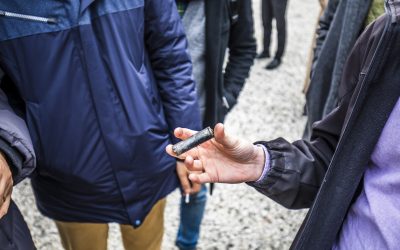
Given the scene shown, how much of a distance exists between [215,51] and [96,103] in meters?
0.89

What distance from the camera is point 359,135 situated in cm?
130

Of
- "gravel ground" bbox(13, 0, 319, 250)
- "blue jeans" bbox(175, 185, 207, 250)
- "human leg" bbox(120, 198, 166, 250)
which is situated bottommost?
"gravel ground" bbox(13, 0, 319, 250)

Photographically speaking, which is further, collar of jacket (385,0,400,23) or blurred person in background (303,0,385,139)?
blurred person in background (303,0,385,139)

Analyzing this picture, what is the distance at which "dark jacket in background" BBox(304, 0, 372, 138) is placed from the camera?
2.34 m

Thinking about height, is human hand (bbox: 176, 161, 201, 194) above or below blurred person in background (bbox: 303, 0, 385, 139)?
below

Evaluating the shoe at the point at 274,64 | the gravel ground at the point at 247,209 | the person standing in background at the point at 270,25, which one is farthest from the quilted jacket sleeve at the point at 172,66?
the shoe at the point at 274,64

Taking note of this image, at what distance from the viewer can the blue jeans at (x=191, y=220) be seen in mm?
3023

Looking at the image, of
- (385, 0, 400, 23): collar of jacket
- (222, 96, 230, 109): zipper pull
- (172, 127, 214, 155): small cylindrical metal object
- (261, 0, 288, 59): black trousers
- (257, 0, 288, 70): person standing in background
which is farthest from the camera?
(257, 0, 288, 70): person standing in background

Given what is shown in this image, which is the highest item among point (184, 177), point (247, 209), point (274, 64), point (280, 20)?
point (184, 177)

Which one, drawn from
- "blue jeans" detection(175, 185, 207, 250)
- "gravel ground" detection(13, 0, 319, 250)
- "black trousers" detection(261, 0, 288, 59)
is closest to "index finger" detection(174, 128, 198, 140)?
"blue jeans" detection(175, 185, 207, 250)

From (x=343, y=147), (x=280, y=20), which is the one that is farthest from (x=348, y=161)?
(x=280, y=20)

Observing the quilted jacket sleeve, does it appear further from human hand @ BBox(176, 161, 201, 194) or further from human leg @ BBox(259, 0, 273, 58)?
human leg @ BBox(259, 0, 273, 58)

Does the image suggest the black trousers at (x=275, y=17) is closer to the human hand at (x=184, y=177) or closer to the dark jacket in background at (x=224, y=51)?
the dark jacket in background at (x=224, y=51)

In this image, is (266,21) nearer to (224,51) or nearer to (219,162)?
(224,51)
